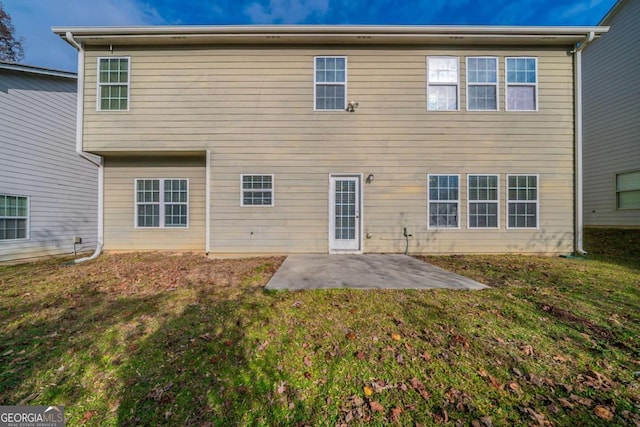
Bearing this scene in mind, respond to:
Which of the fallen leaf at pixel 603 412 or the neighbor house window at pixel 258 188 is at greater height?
the neighbor house window at pixel 258 188

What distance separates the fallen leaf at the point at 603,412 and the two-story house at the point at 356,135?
532 cm

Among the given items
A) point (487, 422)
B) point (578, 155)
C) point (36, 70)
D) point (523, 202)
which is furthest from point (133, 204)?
point (578, 155)

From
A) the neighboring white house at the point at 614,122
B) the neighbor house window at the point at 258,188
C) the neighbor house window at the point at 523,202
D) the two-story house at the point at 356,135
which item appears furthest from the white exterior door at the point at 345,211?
the neighboring white house at the point at 614,122

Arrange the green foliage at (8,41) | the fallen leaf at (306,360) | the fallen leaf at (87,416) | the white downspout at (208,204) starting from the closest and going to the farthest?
the fallen leaf at (87,416) → the fallen leaf at (306,360) → the white downspout at (208,204) → the green foliage at (8,41)

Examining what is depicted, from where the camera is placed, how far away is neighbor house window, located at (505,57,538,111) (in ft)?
24.0


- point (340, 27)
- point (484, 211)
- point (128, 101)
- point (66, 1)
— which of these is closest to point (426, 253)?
point (484, 211)

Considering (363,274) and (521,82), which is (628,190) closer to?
(521,82)

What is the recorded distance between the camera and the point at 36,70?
805 cm

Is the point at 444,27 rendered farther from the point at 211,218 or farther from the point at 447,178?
the point at 211,218

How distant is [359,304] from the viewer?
362 cm

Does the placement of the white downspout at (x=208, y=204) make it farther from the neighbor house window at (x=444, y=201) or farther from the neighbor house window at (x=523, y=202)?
the neighbor house window at (x=523, y=202)

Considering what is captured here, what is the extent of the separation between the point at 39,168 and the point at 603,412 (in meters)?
13.5

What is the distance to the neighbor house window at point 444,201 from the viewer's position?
727 cm

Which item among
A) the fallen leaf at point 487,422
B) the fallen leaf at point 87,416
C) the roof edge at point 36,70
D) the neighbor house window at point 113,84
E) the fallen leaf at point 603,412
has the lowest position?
the fallen leaf at point 87,416
